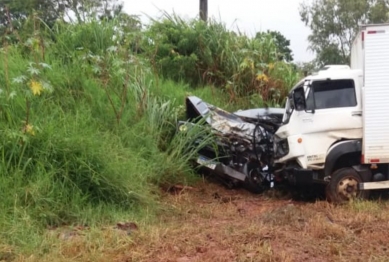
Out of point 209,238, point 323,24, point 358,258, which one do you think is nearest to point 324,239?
point 358,258

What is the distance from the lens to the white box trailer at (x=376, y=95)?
31.1 ft

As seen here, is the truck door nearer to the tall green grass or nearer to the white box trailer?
the white box trailer

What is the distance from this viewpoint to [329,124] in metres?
9.62

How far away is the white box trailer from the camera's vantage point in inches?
373

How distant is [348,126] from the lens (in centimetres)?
962

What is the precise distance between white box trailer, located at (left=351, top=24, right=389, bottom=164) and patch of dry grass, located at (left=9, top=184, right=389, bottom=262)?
119 centimetres

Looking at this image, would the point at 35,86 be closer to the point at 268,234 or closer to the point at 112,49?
the point at 268,234

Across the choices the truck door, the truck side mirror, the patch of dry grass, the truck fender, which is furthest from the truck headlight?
the patch of dry grass

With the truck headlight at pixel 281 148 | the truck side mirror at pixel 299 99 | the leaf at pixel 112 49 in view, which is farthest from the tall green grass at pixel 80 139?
the truck side mirror at pixel 299 99

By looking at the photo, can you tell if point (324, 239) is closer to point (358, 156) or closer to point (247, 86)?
point (358, 156)

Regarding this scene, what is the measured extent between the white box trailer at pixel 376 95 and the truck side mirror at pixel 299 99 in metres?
0.95

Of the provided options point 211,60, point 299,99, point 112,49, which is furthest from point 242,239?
point 211,60

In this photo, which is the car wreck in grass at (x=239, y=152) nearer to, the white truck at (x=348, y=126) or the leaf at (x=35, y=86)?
the white truck at (x=348, y=126)

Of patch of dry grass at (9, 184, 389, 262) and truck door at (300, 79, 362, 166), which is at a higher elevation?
truck door at (300, 79, 362, 166)
